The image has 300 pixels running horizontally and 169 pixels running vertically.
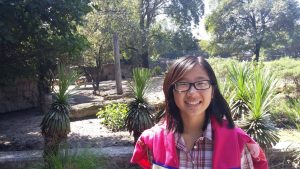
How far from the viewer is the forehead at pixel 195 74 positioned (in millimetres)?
1704

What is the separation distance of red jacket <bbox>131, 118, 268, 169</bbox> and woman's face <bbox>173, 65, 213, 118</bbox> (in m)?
0.12

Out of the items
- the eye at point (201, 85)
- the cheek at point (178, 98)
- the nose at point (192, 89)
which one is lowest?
the cheek at point (178, 98)

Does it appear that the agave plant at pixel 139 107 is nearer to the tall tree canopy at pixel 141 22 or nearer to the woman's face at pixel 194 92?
the woman's face at pixel 194 92

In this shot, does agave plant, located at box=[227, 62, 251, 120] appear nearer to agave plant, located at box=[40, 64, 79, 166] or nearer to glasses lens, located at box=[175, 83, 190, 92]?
agave plant, located at box=[40, 64, 79, 166]

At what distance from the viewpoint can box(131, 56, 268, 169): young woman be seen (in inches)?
64.3

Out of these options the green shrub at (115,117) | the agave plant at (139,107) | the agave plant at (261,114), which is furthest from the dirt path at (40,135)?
the agave plant at (261,114)

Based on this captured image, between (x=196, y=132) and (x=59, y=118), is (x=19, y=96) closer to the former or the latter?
(x=59, y=118)

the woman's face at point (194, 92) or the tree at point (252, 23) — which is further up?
the tree at point (252, 23)

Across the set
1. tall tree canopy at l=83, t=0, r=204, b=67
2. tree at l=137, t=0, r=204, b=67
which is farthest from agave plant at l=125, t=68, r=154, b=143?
tree at l=137, t=0, r=204, b=67

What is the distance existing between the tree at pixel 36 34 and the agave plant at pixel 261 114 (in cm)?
350

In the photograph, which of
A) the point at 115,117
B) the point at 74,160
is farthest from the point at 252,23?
the point at 74,160

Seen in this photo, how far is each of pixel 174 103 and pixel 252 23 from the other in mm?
28357

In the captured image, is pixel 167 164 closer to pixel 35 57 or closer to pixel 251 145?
pixel 251 145

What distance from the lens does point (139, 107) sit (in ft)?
18.6
